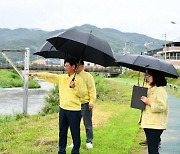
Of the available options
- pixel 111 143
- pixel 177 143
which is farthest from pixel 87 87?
pixel 177 143

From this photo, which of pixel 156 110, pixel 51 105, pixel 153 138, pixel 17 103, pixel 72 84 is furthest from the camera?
pixel 17 103

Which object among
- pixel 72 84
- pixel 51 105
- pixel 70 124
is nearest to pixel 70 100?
pixel 72 84

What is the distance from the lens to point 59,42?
586 centimetres

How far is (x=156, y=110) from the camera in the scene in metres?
4.92

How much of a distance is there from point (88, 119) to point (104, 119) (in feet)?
14.4

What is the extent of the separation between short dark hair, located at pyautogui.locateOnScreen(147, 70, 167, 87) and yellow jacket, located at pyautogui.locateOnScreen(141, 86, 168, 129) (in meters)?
0.06

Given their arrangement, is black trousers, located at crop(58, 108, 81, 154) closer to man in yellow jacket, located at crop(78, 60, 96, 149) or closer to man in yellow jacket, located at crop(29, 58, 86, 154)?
man in yellow jacket, located at crop(29, 58, 86, 154)

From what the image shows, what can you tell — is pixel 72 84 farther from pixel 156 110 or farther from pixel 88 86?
pixel 156 110


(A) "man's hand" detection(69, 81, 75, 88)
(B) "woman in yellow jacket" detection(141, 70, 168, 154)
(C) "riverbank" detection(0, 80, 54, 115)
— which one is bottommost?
(C) "riverbank" detection(0, 80, 54, 115)

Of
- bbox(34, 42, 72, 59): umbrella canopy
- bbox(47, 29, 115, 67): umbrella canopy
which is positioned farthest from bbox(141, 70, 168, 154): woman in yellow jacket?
bbox(34, 42, 72, 59): umbrella canopy

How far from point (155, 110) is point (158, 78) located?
1.52ft

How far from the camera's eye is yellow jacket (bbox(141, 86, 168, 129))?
193 inches

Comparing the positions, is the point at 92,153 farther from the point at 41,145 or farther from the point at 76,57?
the point at 76,57

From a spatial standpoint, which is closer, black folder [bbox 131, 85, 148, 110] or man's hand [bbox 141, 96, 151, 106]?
man's hand [bbox 141, 96, 151, 106]
